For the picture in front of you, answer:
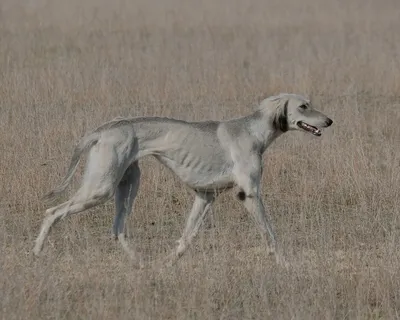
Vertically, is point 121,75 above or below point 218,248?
below

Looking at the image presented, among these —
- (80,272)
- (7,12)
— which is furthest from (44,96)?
(7,12)

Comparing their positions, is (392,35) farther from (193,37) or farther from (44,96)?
(44,96)

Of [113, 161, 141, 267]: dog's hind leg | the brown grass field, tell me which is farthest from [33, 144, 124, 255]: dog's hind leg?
[113, 161, 141, 267]: dog's hind leg

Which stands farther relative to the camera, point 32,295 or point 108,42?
point 108,42

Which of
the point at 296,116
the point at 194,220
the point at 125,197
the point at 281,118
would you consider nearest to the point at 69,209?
the point at 125,197

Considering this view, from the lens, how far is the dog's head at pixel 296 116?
895 centimetres

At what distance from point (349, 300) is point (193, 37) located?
565 inches

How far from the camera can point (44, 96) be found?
48.4 ft

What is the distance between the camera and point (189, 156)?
8.77m

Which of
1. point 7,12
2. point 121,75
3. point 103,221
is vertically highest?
point 103,221

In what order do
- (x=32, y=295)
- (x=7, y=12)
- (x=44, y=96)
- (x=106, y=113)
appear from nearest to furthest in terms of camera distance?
(x=32, y=295), (x=106, y=113), (x=44, y=96), (x=7, y=12)

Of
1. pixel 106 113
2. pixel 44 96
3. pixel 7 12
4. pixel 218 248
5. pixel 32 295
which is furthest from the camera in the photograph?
pixel 7 12

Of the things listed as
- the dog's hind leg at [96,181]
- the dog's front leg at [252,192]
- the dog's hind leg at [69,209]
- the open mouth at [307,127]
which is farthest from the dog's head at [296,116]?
the dog's hind leg at [69,209]

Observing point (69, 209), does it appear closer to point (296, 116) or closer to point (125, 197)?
point (125, 197)
